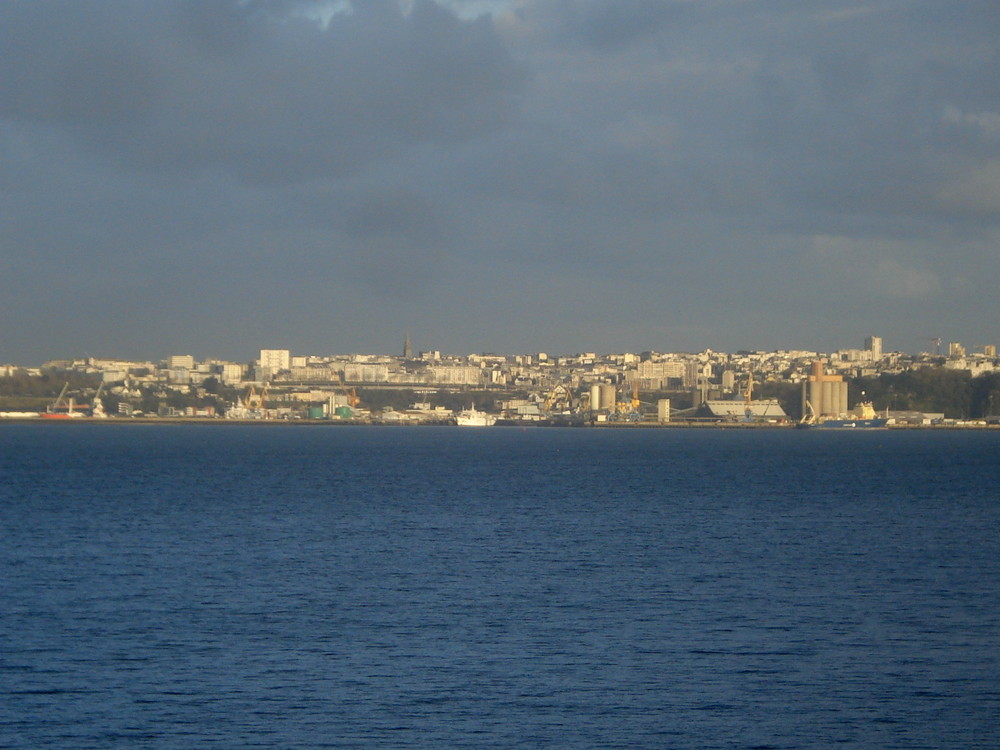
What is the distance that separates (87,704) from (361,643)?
11.8ft

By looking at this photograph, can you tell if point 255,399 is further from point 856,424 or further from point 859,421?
point 859,421

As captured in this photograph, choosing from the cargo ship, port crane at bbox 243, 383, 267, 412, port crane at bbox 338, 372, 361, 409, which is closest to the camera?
the cargo ship

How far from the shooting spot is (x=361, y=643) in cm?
1483

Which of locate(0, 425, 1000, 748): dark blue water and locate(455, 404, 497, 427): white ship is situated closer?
locate(0, 425, 1000, 748): dark blue water

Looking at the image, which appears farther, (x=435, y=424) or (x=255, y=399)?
(x=255, y=399)

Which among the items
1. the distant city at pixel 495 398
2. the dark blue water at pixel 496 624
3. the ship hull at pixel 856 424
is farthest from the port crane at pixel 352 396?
the dark blue water at pixel 496 624

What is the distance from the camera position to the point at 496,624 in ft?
52.7

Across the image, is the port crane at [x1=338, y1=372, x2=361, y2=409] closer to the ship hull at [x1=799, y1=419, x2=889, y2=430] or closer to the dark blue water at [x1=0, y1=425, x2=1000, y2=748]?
the ship hull at [x1=799, y1=419, x2=889, y2=430]

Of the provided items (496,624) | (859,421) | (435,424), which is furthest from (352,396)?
(496,624)

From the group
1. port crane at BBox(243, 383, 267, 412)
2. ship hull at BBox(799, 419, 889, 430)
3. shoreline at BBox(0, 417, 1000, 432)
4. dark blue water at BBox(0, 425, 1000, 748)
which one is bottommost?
dark blue water at BBox(0, 425, 1000, 748)

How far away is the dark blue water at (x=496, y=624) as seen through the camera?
11602mm

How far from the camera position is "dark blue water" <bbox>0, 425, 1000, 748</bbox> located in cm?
1160

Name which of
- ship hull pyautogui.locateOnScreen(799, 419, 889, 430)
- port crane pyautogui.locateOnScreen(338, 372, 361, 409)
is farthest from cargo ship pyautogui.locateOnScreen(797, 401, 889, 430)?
port crane pyautogui.locateOnScreen(338, 372, 361, 409)

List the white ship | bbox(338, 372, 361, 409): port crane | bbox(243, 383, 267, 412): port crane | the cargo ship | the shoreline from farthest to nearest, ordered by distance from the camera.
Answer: bbox(338, 372, 361, 409): port crane, bbox(243, 383, 267, 412): port crane, the white ship, the shoreline, the cargo ship
